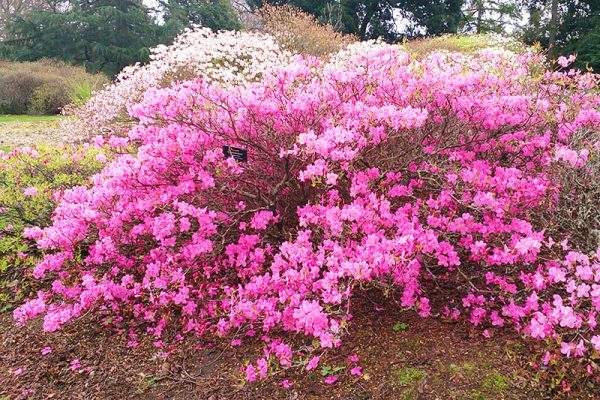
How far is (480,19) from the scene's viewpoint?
2497 centimetres

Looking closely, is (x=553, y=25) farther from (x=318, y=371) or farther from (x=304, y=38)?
(x=318, y=371)

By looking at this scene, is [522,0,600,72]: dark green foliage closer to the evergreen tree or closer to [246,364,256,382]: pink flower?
the evergreen tree

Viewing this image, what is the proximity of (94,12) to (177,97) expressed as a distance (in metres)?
24.1

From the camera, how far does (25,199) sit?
174 inches

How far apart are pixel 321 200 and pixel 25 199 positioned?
3268 mm

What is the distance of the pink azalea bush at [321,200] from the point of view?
2.64m

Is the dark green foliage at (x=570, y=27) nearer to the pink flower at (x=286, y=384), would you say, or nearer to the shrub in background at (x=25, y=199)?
the shrub in background at (x=25, y=199)

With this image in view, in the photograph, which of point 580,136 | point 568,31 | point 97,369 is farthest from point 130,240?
point 568,31

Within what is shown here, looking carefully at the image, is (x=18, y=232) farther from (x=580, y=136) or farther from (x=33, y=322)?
(x=580, y=136)

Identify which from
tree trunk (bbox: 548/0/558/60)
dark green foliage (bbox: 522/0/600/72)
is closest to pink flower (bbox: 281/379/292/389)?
dark green foliage (bbox: 522/0/600/72)

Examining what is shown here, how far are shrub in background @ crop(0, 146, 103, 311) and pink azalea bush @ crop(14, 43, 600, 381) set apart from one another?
0.70 m

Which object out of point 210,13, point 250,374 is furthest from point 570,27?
point 250,374

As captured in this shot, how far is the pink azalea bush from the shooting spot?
2.64 metres

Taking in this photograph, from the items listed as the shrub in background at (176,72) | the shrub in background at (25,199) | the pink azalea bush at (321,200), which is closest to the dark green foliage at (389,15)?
the shrub in background at (176,72)
